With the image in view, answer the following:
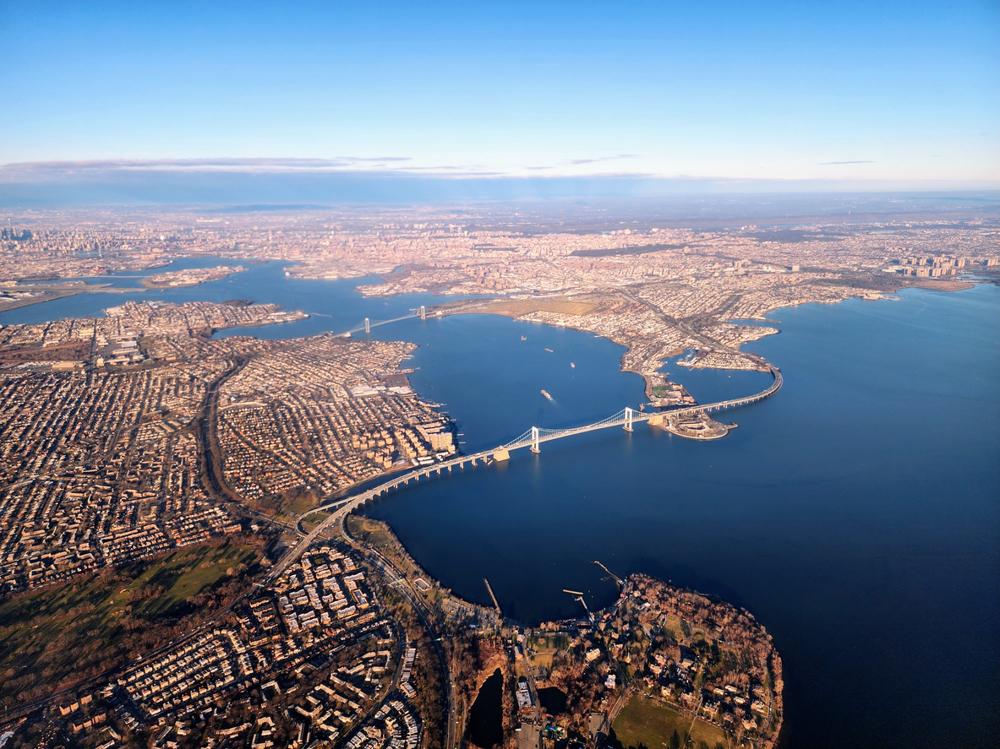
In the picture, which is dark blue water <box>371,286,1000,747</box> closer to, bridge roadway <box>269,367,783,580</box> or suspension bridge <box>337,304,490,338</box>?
bridge roadway <box>269,367,783,580</box>

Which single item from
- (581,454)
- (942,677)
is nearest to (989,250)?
(581,454)

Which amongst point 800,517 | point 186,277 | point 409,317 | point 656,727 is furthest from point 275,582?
point 186,277

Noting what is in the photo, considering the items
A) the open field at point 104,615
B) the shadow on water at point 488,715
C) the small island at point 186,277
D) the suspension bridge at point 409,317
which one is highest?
the small island at point 186,277

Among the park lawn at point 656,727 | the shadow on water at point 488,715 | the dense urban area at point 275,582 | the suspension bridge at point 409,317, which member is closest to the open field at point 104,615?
the dense urban area at point 275,582

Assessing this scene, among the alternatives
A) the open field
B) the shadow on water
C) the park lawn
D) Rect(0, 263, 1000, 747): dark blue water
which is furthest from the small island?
the park lawn

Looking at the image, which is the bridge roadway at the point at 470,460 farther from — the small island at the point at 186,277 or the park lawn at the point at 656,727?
the small island at the point at 186,277

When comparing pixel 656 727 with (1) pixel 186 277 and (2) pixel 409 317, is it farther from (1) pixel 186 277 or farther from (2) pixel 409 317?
(1) pixel 186 277
